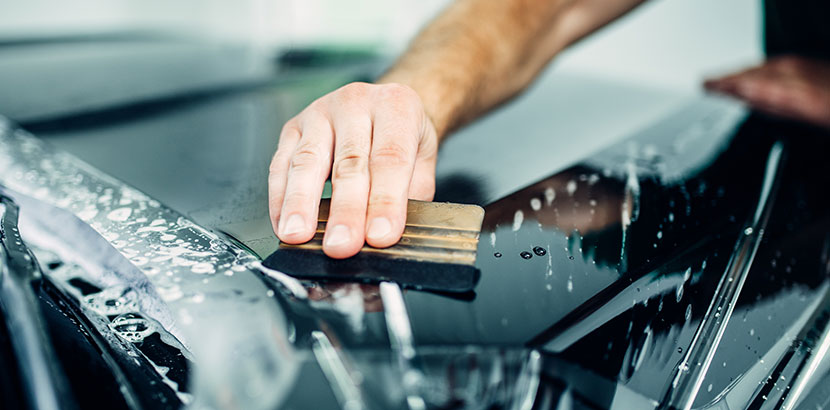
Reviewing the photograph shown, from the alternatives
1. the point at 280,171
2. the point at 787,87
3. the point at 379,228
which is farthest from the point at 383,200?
the point at 787,87

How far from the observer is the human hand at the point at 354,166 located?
55 centimetres

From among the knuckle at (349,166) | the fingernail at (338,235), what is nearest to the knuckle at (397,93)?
the knuckle at (349,166)

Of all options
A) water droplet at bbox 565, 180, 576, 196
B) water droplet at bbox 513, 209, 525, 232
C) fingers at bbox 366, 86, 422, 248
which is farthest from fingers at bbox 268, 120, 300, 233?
water droplet at bbox 565, 180, 576, 196

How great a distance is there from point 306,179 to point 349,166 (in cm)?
5

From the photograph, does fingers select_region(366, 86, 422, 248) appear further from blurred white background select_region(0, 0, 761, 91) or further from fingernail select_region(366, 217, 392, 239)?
blurred white background select_region(0, 0, 761, 91)

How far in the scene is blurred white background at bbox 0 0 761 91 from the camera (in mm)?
1984

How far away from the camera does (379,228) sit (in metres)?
0.54

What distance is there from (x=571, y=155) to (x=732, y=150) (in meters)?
0.30

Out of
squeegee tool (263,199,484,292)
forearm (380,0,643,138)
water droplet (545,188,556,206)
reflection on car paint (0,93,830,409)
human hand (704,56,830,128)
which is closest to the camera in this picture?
reflection on car paint (0,93,830,409)

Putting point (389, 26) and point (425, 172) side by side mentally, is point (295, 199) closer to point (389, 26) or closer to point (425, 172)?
point (425, 172)

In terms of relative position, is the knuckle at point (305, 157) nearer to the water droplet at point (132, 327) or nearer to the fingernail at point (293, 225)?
the fingernail at point (293, 225)

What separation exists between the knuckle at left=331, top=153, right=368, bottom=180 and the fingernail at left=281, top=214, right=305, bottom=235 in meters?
0.07

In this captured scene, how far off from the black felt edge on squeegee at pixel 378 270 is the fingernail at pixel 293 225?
0.08 feet

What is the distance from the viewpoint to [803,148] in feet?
3.44
